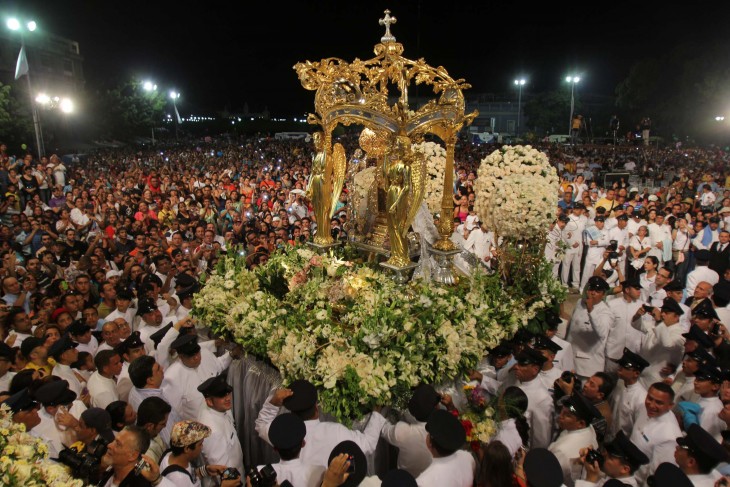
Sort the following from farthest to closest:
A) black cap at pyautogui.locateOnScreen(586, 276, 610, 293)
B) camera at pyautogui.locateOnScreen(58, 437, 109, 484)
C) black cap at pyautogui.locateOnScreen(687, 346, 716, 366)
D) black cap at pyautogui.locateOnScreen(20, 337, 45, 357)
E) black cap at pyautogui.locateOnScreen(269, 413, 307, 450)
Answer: black cap at pyautogui.locateOnScreen(586, 276, 610, 293)
black cap at pyautogui.locateOnScreen(20, 337, 45, 357)
black cap at pyautogui.locateOnScreen(687, 346, 716, 366)
black cap at pyautogui.locateOnScreen(269, 413, 307, 450)
camera at pyautogui.locateOnScreen(58, 437, 109, 484)

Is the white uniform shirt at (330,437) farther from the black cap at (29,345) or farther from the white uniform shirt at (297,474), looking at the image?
the black cap at (29,345)

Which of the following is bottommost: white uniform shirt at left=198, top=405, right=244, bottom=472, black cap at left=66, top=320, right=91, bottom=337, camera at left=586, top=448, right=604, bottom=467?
white uniform shirt at left=198, top=405, right=244, bottom=472

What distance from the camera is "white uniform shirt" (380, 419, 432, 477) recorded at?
4.88 meters

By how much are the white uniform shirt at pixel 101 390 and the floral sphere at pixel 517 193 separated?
5557 millimetres

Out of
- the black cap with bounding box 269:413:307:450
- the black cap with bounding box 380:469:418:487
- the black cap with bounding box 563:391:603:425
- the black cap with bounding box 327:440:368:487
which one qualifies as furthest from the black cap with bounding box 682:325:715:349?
the black cap with bounding box 269:413:307:450

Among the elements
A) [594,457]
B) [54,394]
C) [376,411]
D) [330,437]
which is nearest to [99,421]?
[54,394]

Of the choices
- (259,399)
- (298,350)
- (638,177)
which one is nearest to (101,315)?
(259,399)

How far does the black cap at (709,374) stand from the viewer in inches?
199

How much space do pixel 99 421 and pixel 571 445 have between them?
443 centimetres

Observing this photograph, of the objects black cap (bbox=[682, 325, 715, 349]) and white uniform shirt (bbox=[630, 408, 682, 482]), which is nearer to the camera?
white uniform shirt (bbox=[630, 408, 682, 482])

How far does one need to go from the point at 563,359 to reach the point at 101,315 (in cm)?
713

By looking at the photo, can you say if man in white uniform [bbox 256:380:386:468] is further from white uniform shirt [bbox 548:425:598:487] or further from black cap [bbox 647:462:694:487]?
black cap [bbox 647:462:694:487]

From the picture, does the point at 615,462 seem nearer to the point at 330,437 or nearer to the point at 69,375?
the point at 330,437

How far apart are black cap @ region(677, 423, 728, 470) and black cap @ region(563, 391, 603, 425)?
28.2 inches
